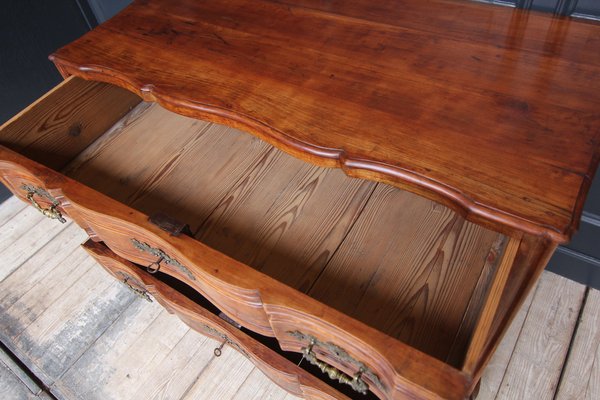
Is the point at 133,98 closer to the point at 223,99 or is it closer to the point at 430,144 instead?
the point at 223,99

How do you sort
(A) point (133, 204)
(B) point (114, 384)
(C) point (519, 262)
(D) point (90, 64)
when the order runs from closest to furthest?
(C) point (519, 262) → (D) point (90, 64) → (A) point (133, 204) → (B) point (114, 384)

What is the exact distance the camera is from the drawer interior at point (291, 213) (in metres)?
0.68

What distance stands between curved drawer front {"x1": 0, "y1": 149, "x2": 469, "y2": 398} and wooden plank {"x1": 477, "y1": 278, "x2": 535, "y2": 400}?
453mm

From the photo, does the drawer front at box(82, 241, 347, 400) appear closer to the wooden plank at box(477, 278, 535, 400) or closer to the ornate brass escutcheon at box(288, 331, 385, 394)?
the ornate brass escutcheon at box(288, 331, 385, 394)

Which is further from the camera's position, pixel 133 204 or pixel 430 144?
pixel 133 204

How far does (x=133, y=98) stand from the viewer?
1.02m

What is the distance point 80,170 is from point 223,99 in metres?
0.45

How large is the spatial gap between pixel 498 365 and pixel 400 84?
2.18 feet

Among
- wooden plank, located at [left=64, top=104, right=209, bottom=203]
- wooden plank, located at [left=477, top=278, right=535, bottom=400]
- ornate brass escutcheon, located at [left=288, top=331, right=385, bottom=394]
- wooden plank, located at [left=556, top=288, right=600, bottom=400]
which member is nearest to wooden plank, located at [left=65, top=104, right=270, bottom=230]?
wooden plank, located at [left=64, top=104, right=209, bottom=203]

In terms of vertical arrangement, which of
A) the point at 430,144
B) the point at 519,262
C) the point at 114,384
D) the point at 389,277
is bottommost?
the point at 114,384

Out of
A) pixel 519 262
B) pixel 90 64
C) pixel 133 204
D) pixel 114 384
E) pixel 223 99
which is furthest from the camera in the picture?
pixel 114 384

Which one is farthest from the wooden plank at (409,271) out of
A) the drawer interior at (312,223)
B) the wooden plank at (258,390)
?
the wooden plank at (258,390)

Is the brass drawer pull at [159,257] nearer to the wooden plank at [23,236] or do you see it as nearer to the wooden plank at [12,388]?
the wooden plank at [12,388]

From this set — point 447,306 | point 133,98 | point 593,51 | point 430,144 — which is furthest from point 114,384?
point 593,51
